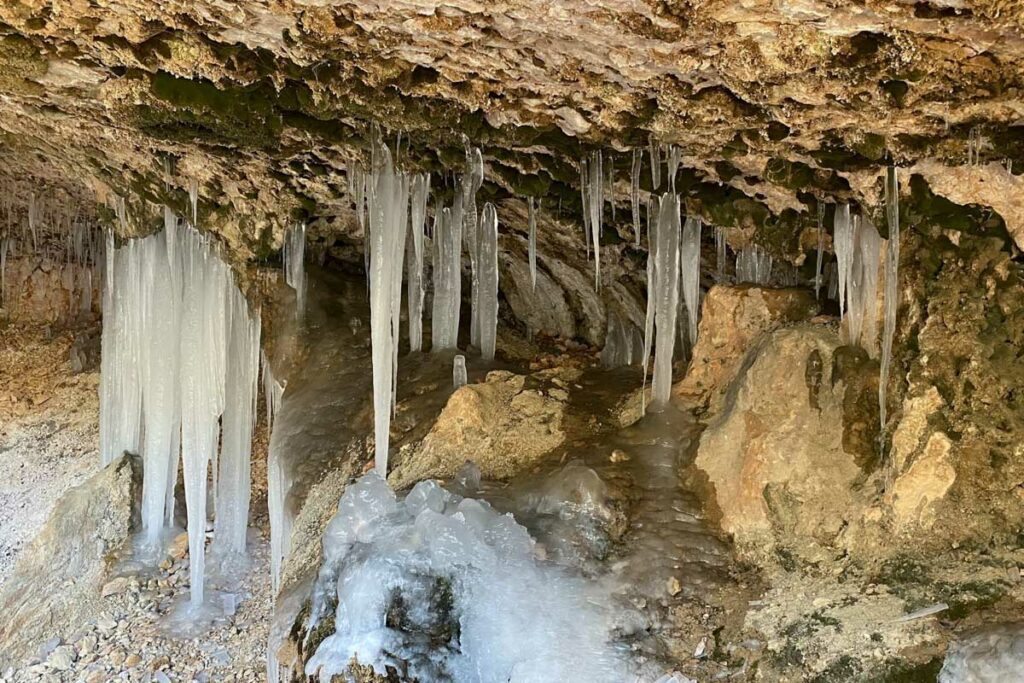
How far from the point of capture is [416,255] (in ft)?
Result: 21.9

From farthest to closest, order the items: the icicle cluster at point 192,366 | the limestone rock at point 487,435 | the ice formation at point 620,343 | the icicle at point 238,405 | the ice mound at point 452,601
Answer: the ice formation at point 620,343 < the icicle at point 238,405 < the icicle cluster at point 192,366 < the limestone rock at point 487,435 < the ice mound at point 452,601

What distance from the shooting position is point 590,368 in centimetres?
768

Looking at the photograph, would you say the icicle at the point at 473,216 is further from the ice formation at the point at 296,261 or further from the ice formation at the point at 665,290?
the ice formation at the point at 296,261

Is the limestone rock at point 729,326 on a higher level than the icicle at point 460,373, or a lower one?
higher

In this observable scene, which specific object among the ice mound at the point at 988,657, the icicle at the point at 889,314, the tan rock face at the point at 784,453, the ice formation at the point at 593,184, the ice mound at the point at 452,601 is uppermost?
the ice formation at the point at 593,184

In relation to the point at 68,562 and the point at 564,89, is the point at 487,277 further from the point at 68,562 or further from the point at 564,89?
the point at 68,562

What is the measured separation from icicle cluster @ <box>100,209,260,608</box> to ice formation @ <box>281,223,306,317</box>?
1.70 feet

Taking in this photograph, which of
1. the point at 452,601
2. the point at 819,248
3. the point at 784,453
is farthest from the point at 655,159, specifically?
the point at 452,601

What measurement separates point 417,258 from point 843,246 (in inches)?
133

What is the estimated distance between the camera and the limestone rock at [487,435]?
19.6 feet

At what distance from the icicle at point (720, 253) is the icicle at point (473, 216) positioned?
2.01m

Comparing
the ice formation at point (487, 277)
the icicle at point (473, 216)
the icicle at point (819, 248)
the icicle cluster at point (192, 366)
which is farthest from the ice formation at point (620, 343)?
the icicle cluster at point (192, 366)

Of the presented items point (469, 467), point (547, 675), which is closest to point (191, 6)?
point (469, 467)

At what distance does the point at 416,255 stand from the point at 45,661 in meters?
5.77
